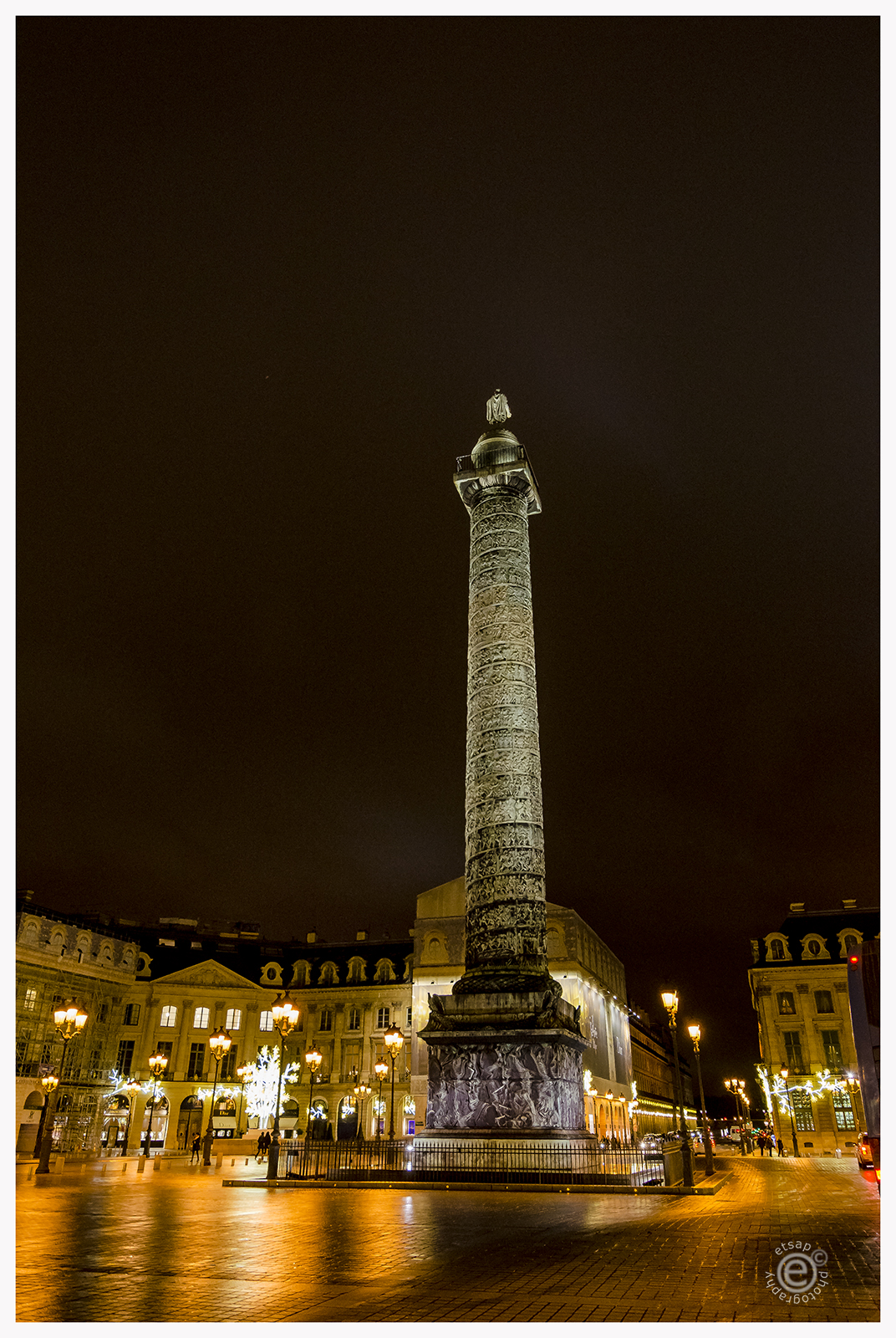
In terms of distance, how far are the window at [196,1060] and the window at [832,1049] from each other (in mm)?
33003

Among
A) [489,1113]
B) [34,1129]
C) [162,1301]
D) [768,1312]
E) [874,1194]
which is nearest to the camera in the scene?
[768,1312]

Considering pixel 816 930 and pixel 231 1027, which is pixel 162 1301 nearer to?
pixel 231 1027

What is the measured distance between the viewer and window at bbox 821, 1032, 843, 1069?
155 feet

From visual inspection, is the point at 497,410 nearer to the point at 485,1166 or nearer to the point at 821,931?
the point at 485,1166

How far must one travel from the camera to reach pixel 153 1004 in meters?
47.0

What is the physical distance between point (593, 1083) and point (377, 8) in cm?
4234

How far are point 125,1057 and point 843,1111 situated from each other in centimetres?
3671

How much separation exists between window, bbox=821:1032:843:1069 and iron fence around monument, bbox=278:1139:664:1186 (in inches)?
1333

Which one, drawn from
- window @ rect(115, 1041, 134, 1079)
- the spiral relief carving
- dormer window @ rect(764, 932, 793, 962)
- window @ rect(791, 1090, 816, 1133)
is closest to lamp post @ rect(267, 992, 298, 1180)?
the spiral relief carving

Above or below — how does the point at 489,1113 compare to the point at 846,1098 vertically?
above

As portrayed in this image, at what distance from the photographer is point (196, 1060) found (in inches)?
1831

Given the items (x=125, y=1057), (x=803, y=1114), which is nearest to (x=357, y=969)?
(x=125, y=1057)

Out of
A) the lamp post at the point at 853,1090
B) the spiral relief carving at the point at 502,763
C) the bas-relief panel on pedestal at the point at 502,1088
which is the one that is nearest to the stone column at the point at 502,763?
the spiral relief carving at the point at 502,763

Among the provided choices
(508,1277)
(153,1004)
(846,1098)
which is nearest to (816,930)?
(846,1098)
